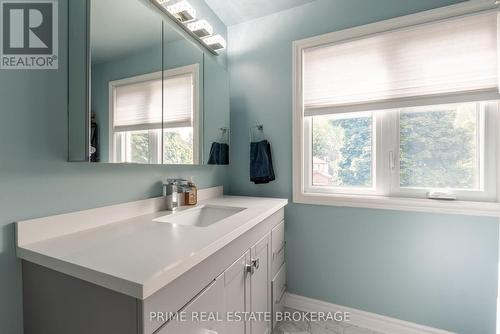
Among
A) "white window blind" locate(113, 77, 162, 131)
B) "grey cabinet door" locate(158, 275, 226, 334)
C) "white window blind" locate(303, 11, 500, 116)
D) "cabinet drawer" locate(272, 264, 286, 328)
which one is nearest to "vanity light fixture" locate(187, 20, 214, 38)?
"white window blind" locate(113, 77, 162, 131)

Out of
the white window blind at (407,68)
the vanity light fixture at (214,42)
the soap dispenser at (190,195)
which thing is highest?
the vanity light fixture at (214,42)

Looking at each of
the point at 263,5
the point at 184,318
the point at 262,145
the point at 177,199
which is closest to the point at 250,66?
the point at 263,5

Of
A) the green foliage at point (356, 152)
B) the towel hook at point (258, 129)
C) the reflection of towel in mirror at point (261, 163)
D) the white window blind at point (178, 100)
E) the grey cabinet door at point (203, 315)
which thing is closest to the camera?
the grey cabinet door at point (203, 315)

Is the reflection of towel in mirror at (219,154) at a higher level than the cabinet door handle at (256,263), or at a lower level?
higher

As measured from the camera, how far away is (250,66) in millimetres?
1919

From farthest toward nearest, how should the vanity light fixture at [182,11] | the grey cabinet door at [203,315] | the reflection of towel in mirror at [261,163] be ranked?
the reflection of towel in mirror at [261,163]
the vanity light fixture at [182,11]
the grey cabinet door at [203,315]

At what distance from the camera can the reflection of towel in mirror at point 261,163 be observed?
1769 mm

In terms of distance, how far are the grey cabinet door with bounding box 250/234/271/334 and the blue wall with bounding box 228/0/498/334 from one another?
478mm

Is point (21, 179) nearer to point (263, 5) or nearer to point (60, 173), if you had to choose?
point (60, 173)

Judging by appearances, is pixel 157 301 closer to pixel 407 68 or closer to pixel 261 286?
pixel 261 286

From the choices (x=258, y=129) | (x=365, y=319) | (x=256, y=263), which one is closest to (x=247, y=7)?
(x=258, y=129)

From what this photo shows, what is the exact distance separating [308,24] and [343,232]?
160 centimetres

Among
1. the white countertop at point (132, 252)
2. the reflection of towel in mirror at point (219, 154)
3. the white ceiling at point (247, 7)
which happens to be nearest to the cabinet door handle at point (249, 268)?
the white countertop at point (132, 252)

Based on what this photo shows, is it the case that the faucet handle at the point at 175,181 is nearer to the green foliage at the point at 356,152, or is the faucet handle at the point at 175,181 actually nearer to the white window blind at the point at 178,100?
the white window blind at the point at 178,100
